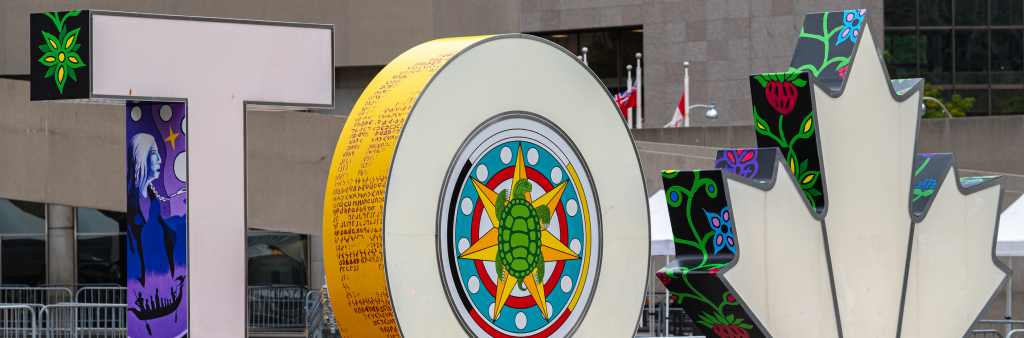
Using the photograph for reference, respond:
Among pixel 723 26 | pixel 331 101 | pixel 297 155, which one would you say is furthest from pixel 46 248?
pixel 723 26

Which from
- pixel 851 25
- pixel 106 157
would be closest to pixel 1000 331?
pixel 851 25

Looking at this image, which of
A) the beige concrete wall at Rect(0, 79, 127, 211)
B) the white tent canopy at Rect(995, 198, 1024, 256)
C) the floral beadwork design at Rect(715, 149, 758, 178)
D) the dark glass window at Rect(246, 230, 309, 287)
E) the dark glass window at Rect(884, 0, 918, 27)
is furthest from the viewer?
the dark glass window at Rect(884, 0, 918, 27)

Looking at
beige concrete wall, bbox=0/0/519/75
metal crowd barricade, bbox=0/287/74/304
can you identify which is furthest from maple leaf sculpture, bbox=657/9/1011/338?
metal crowd barricade, bbox=0/287/74/304

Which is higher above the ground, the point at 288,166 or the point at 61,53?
the point at 61,53

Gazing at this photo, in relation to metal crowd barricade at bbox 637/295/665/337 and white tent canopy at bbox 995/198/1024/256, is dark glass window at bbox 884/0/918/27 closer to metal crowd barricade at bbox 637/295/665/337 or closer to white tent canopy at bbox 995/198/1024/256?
metal crowd barricade at bbox 637/295/665/337

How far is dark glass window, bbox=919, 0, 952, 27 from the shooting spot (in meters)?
38.0

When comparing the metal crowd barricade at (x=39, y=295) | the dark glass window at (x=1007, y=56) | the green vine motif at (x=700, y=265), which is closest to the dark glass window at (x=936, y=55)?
the dark glass window at (x=1007, y=56)

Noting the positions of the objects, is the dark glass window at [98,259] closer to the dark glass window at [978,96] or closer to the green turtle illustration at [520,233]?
the green turtle illustration at [520,233]

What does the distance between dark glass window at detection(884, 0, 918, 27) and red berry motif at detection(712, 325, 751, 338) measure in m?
33.6

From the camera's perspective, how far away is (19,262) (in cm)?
2339

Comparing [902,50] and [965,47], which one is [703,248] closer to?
[902,50]

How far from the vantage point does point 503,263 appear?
571cm

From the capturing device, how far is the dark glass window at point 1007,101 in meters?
38.4

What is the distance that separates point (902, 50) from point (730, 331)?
34442 millimetres
